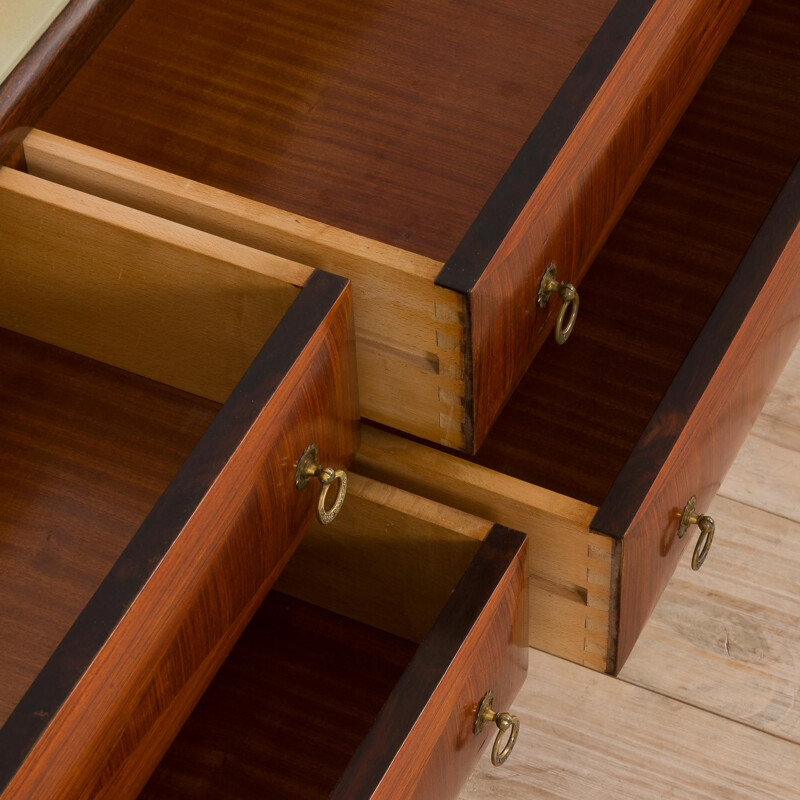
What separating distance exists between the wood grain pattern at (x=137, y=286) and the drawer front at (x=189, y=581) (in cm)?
4

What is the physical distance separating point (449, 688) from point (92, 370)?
268 mm

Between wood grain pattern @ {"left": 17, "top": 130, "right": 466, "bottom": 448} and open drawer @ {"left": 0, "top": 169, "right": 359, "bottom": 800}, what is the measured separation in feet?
0.05

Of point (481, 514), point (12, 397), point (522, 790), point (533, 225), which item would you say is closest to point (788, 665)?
point (522, 790)

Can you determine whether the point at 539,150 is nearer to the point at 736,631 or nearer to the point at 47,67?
the point at 47,67

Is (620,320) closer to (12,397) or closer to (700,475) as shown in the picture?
(700,475)

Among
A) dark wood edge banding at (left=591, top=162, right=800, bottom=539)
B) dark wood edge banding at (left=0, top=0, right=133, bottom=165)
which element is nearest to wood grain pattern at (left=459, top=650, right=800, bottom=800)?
dark wood edge banding at (left=591, top=162, right=800, bottom=539)

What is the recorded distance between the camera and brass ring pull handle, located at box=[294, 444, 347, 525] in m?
0.69

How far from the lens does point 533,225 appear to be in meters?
0.68

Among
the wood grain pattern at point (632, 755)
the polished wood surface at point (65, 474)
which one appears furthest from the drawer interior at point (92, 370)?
the wood grain pattern at point (632, 755)

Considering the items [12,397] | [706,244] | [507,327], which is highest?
[706,244]

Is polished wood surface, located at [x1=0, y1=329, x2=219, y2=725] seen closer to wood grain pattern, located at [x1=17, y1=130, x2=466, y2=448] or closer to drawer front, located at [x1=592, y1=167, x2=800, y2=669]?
wood grain pattern, located at [x1=17, y1=130, x2=466, y2=448]

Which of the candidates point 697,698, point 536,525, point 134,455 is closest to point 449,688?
point 536,525

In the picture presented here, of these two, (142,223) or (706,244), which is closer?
(142,223)

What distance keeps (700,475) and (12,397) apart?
0.40 m
